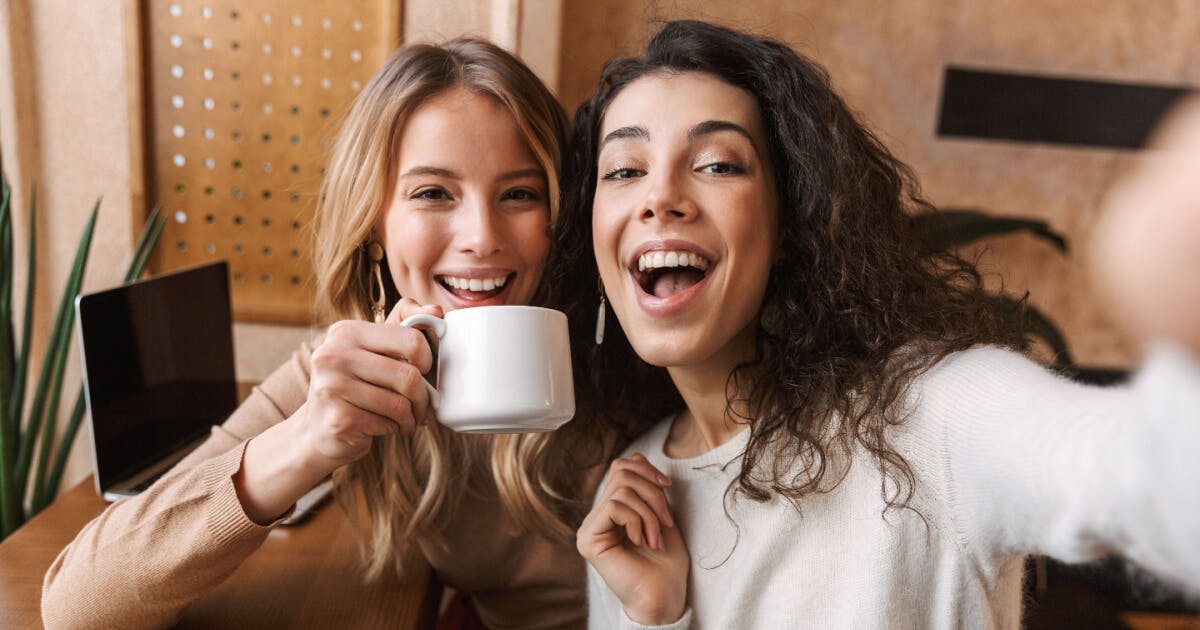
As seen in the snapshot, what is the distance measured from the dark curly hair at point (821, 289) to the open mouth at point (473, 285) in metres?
0.35

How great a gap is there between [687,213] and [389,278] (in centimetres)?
62

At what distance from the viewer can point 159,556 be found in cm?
103

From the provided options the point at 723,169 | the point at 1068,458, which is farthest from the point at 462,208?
the point at 1068,458

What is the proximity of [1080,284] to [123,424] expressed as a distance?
114 inches

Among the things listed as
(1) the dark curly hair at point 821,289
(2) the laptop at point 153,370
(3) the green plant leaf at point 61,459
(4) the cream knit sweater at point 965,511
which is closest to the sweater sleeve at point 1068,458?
(4) the cream knit sweater at point 965,511

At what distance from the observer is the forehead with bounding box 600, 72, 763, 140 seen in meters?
1.04

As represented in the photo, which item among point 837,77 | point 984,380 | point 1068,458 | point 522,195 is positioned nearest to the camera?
point 1068,458

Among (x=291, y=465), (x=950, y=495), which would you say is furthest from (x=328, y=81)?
(x=950, y=495)

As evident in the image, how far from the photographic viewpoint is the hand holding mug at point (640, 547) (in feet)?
3.48

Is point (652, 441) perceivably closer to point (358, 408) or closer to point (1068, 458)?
point (358, 408)

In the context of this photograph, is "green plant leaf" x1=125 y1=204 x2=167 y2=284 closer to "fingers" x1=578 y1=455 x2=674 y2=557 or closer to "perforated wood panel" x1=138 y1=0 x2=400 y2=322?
→ "perforated wood panel" x1=138 y1=0 x2=400 y2=322

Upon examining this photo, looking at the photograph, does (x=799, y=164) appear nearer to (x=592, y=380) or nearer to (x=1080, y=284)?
(x=592, y=380)

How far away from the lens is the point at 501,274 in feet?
4.25

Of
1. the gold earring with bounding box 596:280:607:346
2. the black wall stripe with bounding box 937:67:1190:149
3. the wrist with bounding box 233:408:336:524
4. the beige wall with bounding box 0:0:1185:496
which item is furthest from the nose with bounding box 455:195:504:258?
the black wall stripe with bounding box 937:67:1190:149
